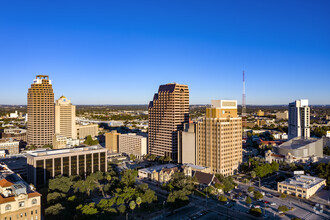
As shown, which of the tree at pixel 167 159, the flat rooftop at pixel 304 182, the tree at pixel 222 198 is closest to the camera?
the tree at pixel 222 198

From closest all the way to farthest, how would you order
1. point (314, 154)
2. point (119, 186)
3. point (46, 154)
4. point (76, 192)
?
point (76, 192)
point (119, 186)
point (46, 154)
point (314, 154)

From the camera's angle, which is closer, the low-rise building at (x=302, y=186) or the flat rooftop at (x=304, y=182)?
the low-rise building at (x=302, y=186)

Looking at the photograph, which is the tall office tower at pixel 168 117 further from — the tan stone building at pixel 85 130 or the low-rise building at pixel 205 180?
Answer: the tan stone building at pixel 85 130

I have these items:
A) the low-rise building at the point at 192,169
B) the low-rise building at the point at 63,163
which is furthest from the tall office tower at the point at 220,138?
the low-rise building at the point at 63,163

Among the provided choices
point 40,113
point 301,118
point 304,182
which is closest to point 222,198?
point 304,182

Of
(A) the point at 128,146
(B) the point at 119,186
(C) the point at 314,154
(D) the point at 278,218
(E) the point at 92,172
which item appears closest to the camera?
(D) the point at 278,218

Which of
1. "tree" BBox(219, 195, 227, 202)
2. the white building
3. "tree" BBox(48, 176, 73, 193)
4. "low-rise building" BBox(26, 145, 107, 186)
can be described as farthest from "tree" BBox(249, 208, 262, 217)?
the white building

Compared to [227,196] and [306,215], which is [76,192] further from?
[306,215]

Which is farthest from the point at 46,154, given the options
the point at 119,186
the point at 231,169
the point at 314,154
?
the point at 314,154
